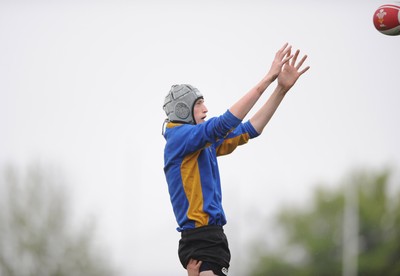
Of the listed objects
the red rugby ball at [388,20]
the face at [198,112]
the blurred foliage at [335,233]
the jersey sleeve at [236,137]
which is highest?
the red rugby ball at [388,20]

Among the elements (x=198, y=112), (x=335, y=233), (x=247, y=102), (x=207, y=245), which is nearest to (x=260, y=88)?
(x=247, y=102)

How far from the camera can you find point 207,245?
1051 centimetres

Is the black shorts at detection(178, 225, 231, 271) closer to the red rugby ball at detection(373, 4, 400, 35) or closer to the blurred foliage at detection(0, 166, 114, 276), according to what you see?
the red rugby ball at detection(373, 4, 400, 35)

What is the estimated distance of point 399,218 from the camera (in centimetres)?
5722

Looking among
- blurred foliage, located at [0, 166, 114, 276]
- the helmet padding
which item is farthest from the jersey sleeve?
blurred foliage, located at [0, 166, 114, 276]

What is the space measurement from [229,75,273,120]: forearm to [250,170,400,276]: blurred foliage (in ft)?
139

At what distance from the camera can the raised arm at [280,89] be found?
1091 centimetres

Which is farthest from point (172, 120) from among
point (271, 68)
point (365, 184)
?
point (365, 184)

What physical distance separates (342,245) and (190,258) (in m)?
45.7

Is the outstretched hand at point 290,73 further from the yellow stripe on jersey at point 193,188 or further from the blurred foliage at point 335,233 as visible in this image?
the blurred foliage at point 335,233

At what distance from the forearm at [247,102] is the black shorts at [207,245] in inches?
44.3

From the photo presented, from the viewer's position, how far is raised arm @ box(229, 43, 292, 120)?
10242 millimetres

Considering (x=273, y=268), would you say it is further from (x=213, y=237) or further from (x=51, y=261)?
(x=213, y=237)

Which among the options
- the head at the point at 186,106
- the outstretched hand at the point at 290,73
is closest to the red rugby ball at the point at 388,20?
the outstretched hand at the point at 290,73
